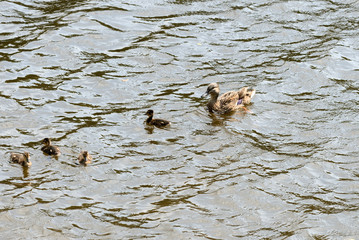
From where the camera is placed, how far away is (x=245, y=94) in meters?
12.9

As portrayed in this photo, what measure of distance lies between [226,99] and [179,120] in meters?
1.13

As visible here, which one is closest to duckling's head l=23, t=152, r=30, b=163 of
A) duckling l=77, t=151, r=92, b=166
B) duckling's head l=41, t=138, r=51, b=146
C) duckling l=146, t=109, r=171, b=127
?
duckling's head l=41, t=138, r=51, b=146

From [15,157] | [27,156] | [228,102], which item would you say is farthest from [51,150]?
[228,102]

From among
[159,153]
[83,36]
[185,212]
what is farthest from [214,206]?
[83,36]

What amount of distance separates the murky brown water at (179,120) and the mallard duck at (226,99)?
0.18 m

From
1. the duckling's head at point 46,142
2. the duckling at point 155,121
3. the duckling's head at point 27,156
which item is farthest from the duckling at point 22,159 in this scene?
the duckling at point 155,121

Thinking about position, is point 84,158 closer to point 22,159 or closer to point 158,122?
point 22,159

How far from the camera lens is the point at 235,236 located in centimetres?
895

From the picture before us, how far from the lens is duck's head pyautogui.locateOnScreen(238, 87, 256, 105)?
42.0 ft

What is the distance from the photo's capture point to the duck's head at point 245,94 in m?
12.8

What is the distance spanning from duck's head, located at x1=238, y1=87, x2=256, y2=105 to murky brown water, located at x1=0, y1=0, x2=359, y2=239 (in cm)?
18

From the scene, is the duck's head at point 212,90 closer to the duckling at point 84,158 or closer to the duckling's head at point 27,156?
the duckling at point 84,158

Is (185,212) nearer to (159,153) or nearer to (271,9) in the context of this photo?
(159,153)

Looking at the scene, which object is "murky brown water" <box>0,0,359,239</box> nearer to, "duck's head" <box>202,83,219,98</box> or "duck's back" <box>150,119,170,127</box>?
"duck's back" <box>150,119,170,127</box>
